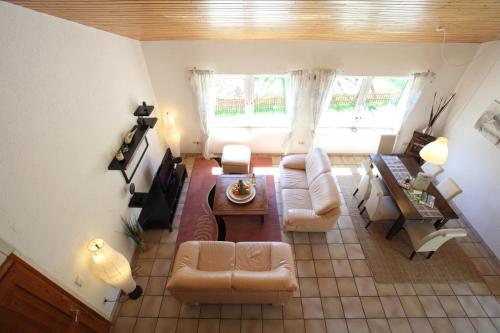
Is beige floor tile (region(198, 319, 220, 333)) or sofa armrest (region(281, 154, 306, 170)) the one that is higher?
sofa armrest (region(281, 154, 306, 170))

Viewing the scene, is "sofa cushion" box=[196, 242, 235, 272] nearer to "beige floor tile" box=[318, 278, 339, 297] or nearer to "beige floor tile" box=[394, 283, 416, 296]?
"beige floor tile" box=[318, 278, 339, 297]

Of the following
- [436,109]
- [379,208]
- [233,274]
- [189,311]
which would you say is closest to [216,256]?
[233,274]

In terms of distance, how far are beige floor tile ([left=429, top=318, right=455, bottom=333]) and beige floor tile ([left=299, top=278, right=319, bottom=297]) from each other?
144cm

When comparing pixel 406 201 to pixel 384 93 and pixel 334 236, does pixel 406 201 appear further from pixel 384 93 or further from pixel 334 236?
pixel 384 93

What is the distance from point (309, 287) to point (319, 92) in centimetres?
349

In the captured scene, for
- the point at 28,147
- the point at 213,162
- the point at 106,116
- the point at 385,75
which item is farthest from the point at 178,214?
the point at 385,75

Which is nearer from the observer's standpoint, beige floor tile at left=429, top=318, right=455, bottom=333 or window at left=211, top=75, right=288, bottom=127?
beige floor tile at left=429, top=318, right=455, bottom=333

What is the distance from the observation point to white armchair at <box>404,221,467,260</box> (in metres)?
3.08

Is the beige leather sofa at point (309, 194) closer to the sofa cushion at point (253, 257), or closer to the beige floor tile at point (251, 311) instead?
the sofa cushion at point (253, 257)

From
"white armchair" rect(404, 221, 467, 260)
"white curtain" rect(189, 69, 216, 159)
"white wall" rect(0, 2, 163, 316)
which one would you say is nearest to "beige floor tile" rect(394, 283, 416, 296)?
"white armchair" rect(404, 221, 467, 260)

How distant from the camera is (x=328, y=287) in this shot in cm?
334

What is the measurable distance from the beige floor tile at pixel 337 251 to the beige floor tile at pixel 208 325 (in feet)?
6.41

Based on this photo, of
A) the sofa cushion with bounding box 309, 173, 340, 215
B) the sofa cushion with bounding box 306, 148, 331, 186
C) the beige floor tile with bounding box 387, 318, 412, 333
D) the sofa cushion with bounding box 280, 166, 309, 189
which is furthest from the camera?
the sofa cushion with bounding box 280, 166, 309, 189

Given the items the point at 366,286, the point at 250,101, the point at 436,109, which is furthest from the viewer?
the point at 250,101
